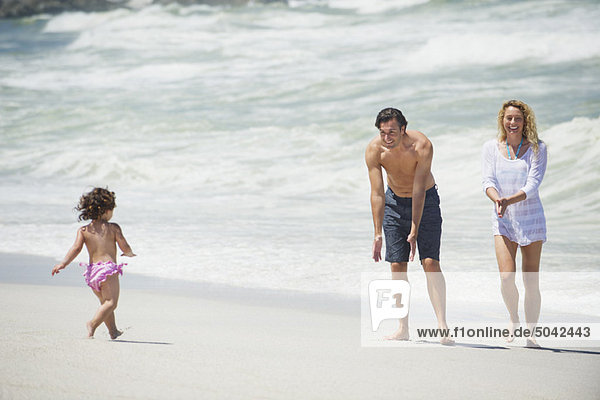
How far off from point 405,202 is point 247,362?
1382mm

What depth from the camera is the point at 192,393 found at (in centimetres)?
310

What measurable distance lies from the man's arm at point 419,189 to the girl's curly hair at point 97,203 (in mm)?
1597

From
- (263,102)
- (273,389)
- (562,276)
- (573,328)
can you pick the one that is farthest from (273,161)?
(273,389)

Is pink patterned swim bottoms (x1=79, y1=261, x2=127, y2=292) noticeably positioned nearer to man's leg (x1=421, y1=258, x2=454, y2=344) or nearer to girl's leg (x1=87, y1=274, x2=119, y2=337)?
girl's leg (x1=87, y1=274, x2=119, y2=337)

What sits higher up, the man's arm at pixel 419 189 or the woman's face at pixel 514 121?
the woman's face at pixel 514 121

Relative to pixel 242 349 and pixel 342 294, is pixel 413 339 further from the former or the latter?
pixel 342 294

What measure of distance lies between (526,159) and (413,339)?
1182mm

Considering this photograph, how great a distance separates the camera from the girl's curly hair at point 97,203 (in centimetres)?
394

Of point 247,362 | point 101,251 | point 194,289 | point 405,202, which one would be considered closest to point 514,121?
point 405,202

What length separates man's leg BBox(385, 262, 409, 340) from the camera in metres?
4.36

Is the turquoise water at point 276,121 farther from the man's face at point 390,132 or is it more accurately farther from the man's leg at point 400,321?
the man's face at point 390,132

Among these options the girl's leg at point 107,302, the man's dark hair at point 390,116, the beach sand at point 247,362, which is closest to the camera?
the beach sand at point 247,362

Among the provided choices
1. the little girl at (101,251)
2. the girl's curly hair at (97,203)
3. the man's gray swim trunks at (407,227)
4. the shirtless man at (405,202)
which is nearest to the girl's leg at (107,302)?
the little girl at (101,251)

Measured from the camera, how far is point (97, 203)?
395cm
